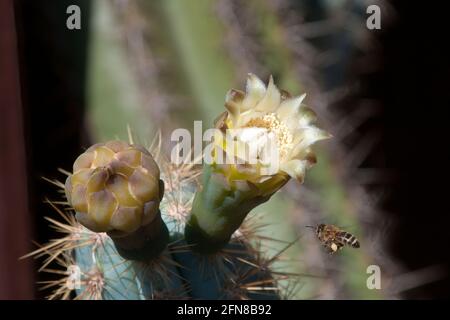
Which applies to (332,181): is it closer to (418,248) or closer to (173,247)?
(173,247)

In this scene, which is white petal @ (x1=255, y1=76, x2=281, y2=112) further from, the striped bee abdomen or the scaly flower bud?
the striped bee abdomen

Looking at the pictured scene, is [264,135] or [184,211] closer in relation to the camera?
[264,135]

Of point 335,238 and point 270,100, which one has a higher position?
point 270,100

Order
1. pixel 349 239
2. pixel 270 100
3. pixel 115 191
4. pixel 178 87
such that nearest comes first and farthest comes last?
pixel 115 191, pixel 270 100, pixel 349 239, pixel 178 87

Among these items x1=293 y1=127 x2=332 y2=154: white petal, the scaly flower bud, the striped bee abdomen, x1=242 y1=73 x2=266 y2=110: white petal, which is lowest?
the striped bee abdomen

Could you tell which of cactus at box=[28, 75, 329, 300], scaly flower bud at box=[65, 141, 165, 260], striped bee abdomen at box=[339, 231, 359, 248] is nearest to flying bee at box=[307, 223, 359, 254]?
striped bee abdomen at box=[339, 231, 359, 248]

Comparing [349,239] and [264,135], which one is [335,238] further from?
[264,135]

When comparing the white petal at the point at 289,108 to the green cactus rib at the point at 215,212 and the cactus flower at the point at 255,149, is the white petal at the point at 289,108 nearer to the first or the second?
the cactus flower at the point at 255,149

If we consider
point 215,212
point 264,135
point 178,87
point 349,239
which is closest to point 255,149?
point 264,135

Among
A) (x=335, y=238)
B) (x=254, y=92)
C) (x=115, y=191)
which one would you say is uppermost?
(x=254, y=92)
